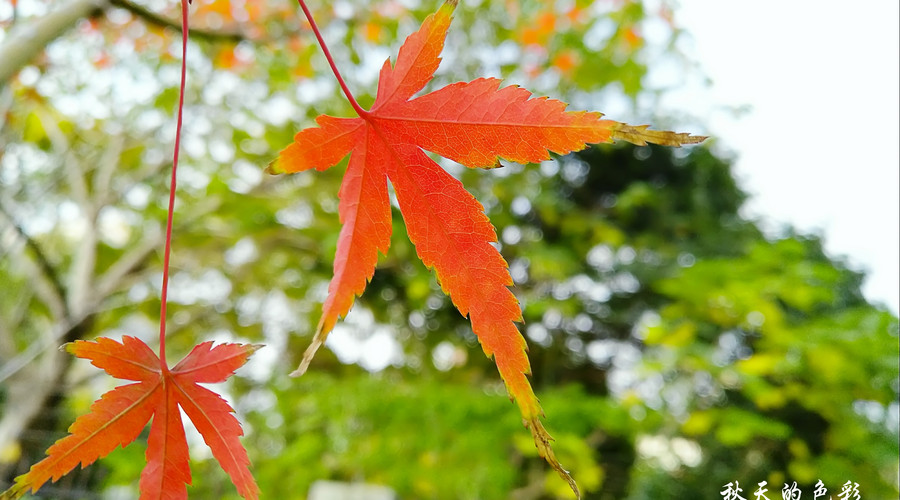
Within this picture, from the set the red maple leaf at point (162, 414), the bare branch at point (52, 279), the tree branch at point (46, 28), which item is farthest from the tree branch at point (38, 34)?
the bare branch at point (52, 279)

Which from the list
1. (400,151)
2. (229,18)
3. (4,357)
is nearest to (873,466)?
(400,151)

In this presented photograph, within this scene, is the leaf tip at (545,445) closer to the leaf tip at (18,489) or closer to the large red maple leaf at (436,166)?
the large red maple leaf at (436,166)

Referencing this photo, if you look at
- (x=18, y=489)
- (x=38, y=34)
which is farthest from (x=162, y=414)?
(x=38, y=34)

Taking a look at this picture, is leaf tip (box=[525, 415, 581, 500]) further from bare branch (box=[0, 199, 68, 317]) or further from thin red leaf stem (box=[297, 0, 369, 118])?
bare branch (box=[0, 199, 68, 317])

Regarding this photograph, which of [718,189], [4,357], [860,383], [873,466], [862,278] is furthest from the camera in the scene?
[718,189]

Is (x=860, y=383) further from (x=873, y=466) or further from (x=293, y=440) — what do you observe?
(x=293, y=440)

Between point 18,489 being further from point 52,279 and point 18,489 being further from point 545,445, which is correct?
point 52,279

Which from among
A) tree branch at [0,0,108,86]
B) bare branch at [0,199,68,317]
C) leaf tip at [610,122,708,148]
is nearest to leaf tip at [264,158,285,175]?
leaf tip at [610,122,708,148]
